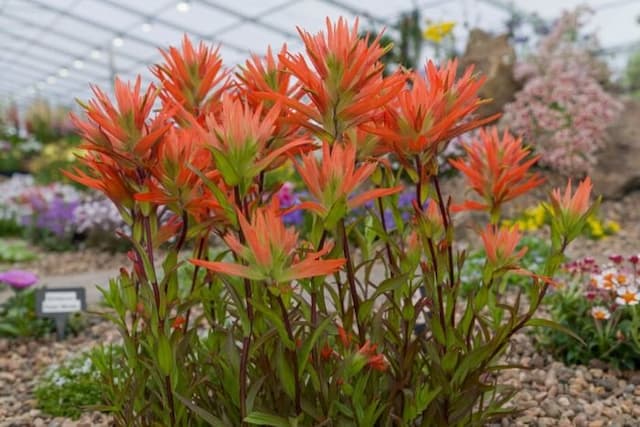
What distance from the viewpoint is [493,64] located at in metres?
7.03

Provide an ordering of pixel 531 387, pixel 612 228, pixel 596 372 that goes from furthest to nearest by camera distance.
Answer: pixel 612 228 → pixel 596 372 → pixel 531 387

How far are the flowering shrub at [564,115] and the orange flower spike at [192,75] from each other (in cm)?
481

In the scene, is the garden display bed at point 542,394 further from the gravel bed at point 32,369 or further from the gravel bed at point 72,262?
the gravel bed at point 72,262

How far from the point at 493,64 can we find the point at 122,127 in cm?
654

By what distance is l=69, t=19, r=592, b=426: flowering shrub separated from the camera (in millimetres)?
1020

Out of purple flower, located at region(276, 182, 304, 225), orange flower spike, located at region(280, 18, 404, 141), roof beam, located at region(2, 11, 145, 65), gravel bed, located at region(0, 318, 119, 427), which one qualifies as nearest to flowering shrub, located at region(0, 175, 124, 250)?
purple flower, located at region(276, 182, 304, 225)

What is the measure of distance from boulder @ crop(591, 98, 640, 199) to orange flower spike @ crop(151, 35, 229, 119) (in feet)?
19.0

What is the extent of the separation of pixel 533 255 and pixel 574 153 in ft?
6.89

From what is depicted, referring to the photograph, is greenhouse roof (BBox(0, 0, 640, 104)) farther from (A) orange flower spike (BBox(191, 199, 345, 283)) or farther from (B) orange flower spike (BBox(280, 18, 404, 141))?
(A) orange flower spike (BBox(191, 199, 345, 283))

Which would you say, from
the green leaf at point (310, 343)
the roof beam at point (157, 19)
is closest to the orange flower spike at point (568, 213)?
the green leaf at point (310, 343)

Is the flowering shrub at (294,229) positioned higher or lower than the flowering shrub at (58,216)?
higher

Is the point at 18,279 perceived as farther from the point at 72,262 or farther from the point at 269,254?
the point at 72,262

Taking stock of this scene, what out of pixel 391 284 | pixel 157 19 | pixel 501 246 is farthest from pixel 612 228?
pixel 157 19

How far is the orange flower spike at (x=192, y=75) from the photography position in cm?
132
